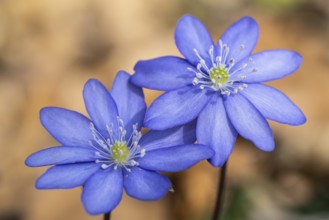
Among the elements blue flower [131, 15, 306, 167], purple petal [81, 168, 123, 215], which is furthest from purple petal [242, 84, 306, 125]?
purple petal [81, 168, 123, 215]

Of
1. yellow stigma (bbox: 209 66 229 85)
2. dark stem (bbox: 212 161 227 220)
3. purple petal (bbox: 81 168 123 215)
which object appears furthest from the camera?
yellow stigma (bbox: 209 66 229 85)

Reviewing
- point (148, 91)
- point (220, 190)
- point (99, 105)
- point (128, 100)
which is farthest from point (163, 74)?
point (148, 91)

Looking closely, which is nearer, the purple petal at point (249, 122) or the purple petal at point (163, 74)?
the purple petal at point (249, 122)

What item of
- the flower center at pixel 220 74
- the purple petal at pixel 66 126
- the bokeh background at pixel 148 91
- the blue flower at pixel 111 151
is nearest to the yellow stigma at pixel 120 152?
the blue flower at pixel 111 151

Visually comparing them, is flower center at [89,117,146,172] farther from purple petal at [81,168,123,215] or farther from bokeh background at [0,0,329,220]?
bokeh background at [0,0,329,220]

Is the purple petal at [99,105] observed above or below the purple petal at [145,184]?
above

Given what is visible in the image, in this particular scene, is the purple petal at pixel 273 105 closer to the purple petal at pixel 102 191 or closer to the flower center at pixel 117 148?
the flower center at pixel 117 148

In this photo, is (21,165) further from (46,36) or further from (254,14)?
(254,14)
